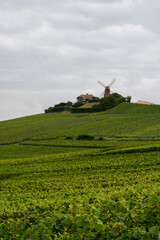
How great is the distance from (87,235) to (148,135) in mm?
56950

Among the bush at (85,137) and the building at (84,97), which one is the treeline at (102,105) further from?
the bush at (85,137)

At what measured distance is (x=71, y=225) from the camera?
1066cm

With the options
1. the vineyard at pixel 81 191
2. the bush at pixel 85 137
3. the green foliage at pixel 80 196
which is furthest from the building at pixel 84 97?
the green foliage at pixel 80 196

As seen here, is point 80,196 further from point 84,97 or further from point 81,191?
point 84,97

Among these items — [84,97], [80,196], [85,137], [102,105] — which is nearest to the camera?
[80,196]

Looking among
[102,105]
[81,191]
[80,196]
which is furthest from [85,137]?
[102,105]

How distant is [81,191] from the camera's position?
19.8m

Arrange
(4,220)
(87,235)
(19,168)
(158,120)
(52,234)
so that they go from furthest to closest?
(158,120) → (19,168) → (4,220) → (52,234) → (87,235)

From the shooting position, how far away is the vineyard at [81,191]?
9.69 metres

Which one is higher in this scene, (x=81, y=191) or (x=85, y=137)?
(x=85, y=137)

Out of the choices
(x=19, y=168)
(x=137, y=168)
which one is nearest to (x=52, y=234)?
(x=137, y=168)

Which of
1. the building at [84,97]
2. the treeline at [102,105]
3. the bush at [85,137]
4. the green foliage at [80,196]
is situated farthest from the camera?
the building at [84,97]

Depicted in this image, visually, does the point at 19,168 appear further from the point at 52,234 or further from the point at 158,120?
the point at 158,120

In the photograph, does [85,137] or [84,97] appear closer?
[85,137]
